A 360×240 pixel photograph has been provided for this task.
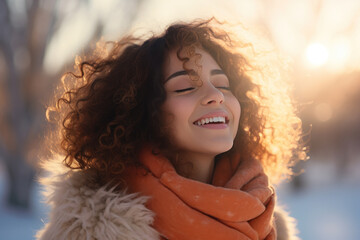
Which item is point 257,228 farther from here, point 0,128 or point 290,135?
point 0,128

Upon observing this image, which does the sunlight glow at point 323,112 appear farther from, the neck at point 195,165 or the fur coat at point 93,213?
the fur coat at point 93,213

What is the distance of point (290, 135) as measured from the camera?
7.57 feet

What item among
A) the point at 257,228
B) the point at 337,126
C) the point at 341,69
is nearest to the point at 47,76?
the point at 257,228

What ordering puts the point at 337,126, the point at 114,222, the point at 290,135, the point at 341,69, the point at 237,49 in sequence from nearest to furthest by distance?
the point at 114,222, the point at 237,49, the point at 290,135, the point at 341,69, the point at 337,126

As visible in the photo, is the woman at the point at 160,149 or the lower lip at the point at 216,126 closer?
the woman at the point at 160,149

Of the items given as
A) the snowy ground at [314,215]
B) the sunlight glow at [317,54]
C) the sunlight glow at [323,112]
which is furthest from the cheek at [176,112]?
the sunlight glow at [323,112]

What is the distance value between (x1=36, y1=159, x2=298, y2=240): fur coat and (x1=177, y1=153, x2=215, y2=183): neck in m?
0.31

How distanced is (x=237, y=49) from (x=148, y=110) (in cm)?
67

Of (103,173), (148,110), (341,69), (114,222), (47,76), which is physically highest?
(341,69)

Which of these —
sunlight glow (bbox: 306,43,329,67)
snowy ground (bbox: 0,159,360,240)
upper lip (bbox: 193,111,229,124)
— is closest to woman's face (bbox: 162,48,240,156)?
upper lip (bbox: 193,111,229,124)

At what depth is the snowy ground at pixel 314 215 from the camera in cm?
615

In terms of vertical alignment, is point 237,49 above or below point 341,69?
below

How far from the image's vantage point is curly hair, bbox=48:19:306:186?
5.29 ft

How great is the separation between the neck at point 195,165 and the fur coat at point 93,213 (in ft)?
1.03
